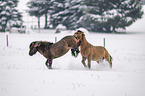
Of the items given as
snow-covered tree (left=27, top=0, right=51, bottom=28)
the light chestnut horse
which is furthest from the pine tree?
the light chestnut horse

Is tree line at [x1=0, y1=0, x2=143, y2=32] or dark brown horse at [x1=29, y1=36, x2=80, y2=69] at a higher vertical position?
tree line at [x1=0, y1=0, x2=143, y2=32]

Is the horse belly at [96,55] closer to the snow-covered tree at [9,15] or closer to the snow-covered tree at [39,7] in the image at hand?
the snow-covered tree at [9,15]

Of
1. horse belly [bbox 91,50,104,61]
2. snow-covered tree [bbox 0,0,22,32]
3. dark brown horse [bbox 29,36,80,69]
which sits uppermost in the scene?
snow-covered tree [bbox 0,0,22,32]

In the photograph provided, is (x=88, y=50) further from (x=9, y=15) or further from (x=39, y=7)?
(x=39, y=7)

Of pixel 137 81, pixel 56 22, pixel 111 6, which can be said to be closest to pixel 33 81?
pixel 137 81

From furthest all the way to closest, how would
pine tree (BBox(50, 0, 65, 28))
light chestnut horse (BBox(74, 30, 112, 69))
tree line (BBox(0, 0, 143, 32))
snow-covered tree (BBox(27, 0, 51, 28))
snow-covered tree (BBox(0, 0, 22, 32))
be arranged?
snow-covered tree (BBox(27, 0, 51, 28)) < pine tree (BBox(50, 0, 65, 28)) < snow-covered tree (BBox(0, 0, 22, 32)) < tree line (BBox(0, 0, 143, 32)) < light chestnut horse (BBox(74, 30, 112, 69))

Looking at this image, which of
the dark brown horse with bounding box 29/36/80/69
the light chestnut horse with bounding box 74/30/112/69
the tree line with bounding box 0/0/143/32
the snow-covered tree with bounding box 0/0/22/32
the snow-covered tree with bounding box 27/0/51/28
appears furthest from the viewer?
the snow-covered tree with bounding box 27/0/51/28

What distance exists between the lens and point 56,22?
151 feet

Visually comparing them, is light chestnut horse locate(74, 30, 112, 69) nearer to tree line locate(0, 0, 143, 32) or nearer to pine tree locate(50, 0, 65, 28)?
tree line locate(0, 0, 143, 32)

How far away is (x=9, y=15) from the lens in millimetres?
39594

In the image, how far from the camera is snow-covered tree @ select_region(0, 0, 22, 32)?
39.2m

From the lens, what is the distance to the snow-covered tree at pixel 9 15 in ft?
129

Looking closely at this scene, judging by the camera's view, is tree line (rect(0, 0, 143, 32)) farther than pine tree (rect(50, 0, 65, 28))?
No

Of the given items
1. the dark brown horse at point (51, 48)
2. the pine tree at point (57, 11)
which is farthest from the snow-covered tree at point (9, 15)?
the dark brown horse at point (51, 48)
